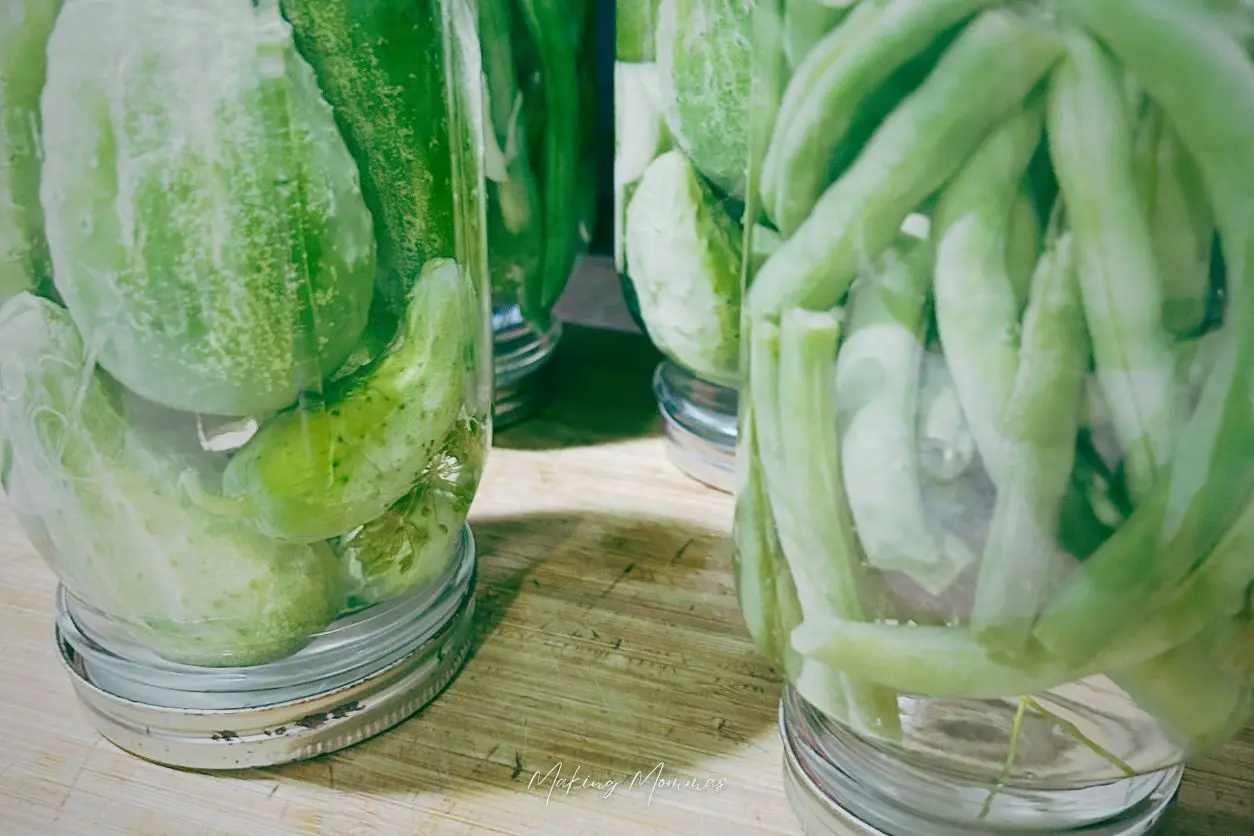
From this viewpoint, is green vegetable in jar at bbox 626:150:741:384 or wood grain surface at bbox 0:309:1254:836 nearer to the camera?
wood grain surface at bbox 0:309:1254:836

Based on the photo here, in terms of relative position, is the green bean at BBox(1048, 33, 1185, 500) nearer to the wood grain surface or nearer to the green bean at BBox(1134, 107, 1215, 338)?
the green bean at BBox(1134, 107, 1215, 338)

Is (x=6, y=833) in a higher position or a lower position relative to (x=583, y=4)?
lower

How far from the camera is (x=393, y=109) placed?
0.23 m

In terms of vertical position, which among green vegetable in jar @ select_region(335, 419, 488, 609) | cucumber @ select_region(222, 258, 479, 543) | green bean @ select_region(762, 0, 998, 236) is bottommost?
green vegetable in jar @ select_region(335, 419, 488, 609)

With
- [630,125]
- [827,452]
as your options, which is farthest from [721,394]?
[827,452]

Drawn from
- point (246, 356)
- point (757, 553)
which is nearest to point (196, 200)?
point (246, 356)

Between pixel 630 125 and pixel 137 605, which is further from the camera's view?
pixel 630 125

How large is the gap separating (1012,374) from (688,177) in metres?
0.19

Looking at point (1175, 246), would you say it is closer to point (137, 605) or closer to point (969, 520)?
point (969, 520)

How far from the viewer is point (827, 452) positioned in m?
0.19

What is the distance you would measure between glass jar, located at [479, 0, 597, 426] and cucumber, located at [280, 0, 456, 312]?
134mm

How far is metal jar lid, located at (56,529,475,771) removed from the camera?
0.82 ft

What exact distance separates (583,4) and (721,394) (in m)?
0.16

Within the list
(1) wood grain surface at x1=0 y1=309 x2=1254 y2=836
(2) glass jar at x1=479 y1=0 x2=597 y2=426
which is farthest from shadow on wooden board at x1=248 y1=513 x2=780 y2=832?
(2) glass jar at x1=479 y1=0 x2=597 y2=426
